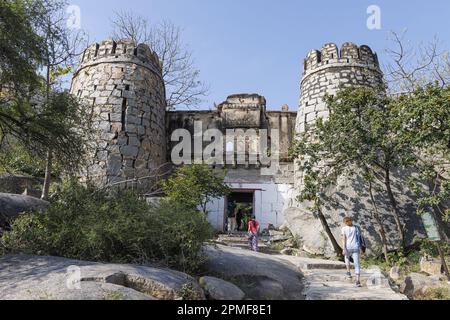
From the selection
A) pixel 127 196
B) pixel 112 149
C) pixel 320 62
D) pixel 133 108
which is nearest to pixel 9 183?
pixel 112 149

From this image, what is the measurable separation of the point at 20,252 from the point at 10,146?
11.3 ft

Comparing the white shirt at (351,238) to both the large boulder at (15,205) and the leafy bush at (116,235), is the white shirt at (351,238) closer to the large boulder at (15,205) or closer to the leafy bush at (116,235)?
the leafy bush at (116,235)

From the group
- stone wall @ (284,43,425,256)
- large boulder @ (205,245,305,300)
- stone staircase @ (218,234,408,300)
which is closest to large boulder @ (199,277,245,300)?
large boulder @ (205,245,305,300)

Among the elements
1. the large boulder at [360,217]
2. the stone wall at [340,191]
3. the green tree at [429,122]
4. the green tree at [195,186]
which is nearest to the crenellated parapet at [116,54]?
the green tree at [195,186]

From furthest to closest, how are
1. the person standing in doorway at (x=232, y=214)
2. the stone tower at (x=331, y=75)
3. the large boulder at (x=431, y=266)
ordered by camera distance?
the person standing in doorway at (x=232, y=214) < the stone tower at (x=331, y=75) < the large boulder at (x=431, y=266)

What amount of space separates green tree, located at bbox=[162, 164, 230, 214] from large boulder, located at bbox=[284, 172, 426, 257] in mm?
2895

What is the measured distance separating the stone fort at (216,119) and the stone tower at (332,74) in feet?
0.12

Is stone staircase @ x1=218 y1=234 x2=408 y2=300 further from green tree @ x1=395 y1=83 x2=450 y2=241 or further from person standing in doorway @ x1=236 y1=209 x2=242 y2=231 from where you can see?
person standing in doorway @ x1=236 y1=209 x2=242 y2=231

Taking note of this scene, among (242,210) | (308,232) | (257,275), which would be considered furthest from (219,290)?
(242,210)

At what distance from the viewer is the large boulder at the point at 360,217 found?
10.1 metres

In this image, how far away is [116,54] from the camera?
13.4 m

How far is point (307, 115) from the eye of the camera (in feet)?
43.7

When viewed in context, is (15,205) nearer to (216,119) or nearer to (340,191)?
(340,191)

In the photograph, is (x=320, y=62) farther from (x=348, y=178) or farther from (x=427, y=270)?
(x=427, y=270)
